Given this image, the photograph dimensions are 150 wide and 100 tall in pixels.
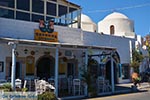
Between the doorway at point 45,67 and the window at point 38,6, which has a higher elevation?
the window at point 38,6

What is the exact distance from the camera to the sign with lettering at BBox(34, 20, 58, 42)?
793 inches

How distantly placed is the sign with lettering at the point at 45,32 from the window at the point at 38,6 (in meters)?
1.00

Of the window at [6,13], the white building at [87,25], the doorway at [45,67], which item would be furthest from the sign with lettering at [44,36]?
the white building at [87,25]

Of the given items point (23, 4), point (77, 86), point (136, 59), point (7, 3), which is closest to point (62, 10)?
point (23, 4)

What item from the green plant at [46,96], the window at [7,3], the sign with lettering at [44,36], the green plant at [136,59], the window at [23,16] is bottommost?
the green plant at [46,96]

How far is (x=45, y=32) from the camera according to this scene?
20.4 meters

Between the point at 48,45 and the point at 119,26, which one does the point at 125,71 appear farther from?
the point at 48,45

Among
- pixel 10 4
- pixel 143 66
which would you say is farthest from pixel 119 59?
pixel 10 4

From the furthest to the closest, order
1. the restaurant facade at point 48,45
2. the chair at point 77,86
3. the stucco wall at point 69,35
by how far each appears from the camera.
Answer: the chair at point 77,86, the stucco wall at point 69,35, the restaurant facade at point 48,45

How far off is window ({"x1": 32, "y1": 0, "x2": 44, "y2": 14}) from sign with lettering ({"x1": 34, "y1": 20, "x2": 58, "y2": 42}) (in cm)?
100

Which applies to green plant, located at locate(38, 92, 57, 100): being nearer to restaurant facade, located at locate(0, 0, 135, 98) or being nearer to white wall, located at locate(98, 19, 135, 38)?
restaurant facade, located at locate(0, 0, 135, 98)

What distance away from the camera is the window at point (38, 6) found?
2062 cm

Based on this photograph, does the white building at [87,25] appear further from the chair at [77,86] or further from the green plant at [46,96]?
the green plant at [46,96]

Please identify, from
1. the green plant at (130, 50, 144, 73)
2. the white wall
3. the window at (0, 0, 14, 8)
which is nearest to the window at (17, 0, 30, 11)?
the window at (0, 0, 14, 8)
